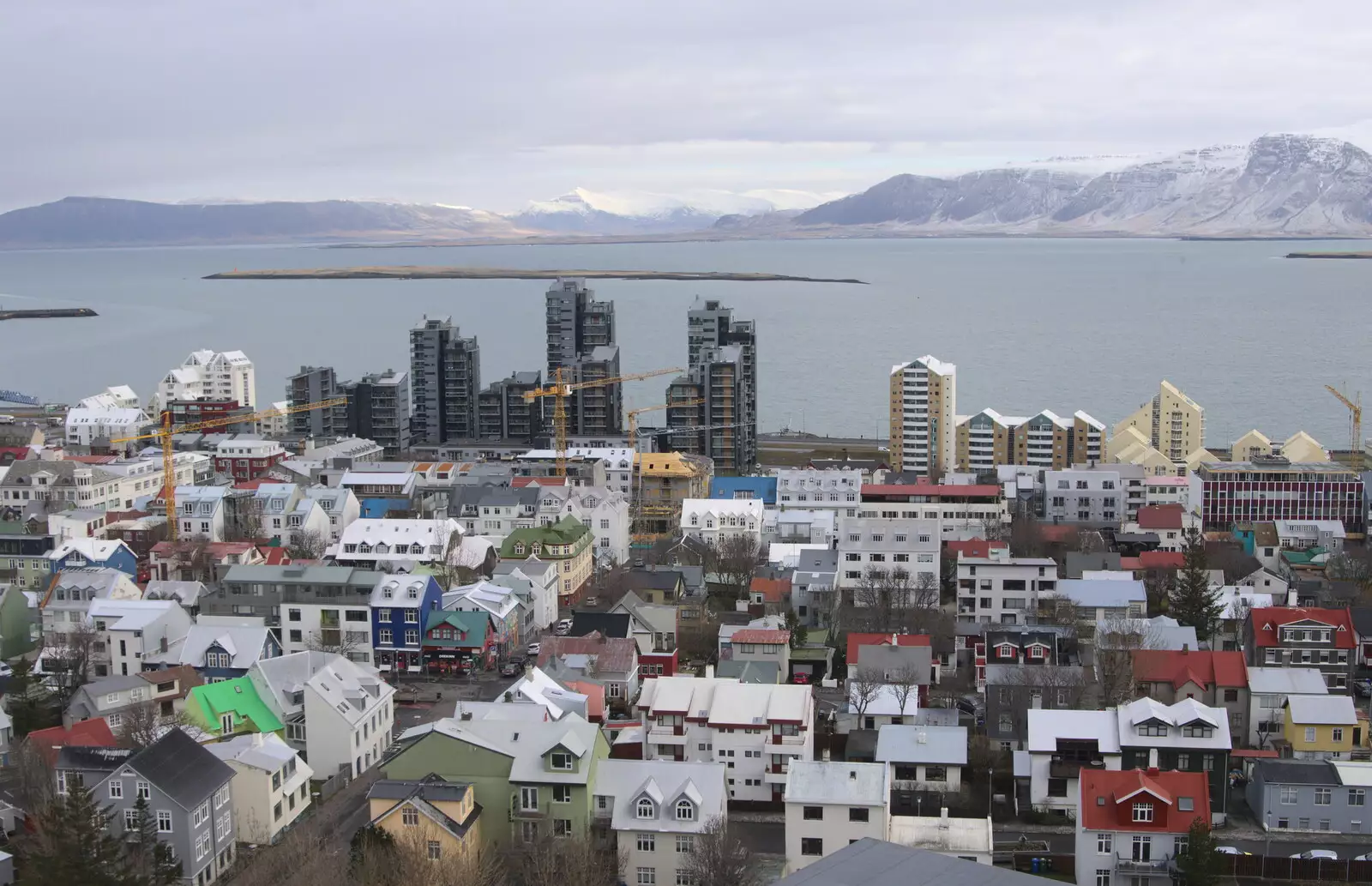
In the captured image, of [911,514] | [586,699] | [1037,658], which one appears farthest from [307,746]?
[911,514]

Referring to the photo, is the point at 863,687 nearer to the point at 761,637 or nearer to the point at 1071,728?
the point at 761,637

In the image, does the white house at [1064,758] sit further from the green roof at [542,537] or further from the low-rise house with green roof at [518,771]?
the green roof at [542,537]

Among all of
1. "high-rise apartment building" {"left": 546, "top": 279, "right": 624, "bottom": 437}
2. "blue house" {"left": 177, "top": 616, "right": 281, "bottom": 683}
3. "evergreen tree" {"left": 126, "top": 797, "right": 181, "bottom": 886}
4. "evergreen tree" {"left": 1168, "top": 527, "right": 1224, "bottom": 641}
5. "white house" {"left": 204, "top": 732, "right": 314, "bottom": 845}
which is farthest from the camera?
"high-rise apartment building" {"left": 546, "top": 279, "right": 624, "bottom": 437}

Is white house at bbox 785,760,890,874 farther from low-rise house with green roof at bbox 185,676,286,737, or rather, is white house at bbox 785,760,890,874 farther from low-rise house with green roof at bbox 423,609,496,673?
low-rise house with green roof at bbox 423,609,496,673

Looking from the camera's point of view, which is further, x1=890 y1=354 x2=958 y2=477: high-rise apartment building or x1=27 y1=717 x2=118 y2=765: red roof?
x1=890 y1=354 x2=958 y2=477: high-rise apartment building

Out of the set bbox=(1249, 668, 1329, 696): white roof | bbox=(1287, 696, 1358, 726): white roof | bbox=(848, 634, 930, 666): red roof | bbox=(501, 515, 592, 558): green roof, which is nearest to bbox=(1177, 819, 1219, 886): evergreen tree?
bbox=(1287, 696, 1358, 726): white roof

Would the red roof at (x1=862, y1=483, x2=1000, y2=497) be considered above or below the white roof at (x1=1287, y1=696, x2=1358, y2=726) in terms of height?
above

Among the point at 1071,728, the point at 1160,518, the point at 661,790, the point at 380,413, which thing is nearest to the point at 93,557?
the point at 661,790

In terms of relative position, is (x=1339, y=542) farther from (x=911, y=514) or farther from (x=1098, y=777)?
(x=1098, y=777)
